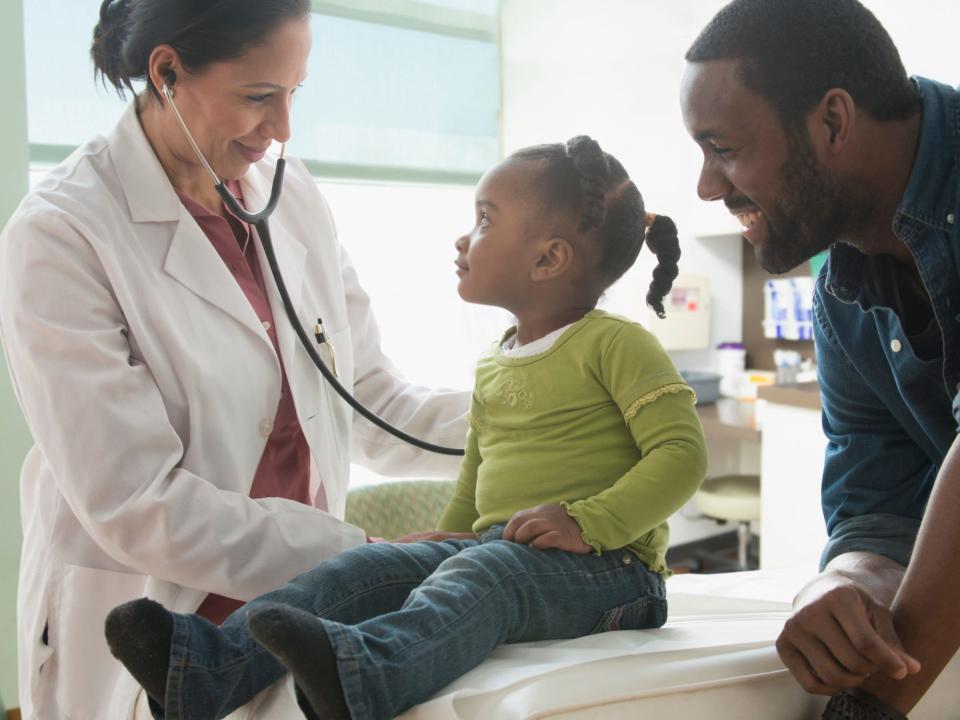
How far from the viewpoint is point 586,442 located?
1130mm

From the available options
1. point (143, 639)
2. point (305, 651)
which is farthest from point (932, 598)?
point (143, 639)

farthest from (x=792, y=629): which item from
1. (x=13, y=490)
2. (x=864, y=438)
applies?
(x=13, y=490)

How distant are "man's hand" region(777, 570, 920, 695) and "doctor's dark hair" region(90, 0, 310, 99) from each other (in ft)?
3.37

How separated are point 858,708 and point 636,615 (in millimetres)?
295

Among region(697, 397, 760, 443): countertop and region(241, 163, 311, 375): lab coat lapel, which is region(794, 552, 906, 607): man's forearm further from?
region(697, 397, 760, 443): countertop

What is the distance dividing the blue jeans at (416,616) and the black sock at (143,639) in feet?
0.04

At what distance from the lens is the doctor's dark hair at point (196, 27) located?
4.09ft

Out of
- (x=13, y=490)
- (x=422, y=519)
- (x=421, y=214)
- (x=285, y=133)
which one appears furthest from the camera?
(x=421, y=214)

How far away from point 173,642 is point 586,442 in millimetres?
536

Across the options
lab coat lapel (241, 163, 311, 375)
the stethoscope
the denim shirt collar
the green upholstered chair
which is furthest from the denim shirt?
the green upholstered chair

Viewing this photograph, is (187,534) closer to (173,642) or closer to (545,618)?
(173,642)

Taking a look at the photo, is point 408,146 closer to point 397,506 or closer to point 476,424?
point 397,506

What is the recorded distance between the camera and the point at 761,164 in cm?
106

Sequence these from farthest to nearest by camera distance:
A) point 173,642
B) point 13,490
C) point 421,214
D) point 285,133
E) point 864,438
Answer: point 421,214 → point 13,490 → point 285,133 → point 864,438 → point 173,642
